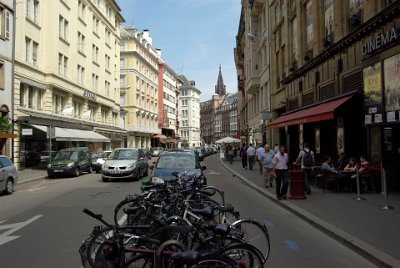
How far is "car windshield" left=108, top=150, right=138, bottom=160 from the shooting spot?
22444 millimetres

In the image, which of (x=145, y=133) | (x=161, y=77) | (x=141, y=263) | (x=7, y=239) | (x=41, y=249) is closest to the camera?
(x=141, y=263)

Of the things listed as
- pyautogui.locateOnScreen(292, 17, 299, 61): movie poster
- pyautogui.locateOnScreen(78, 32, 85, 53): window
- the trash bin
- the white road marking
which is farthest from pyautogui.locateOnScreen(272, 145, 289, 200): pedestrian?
pyautogui.locateOnScreen(78, 32, 85, 53): window

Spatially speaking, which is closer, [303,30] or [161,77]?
[303,30]

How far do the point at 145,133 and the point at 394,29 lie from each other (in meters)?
68.9

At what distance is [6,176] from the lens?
15609mm

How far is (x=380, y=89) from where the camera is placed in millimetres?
13875

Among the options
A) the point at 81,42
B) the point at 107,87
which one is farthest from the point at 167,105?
the point at 81,42

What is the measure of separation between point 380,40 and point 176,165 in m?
7.66

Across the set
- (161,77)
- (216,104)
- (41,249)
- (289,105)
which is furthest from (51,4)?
(216,104)

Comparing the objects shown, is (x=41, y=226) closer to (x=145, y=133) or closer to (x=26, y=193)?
(x=26, y=193)

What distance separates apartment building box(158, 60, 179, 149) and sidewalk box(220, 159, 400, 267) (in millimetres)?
76134

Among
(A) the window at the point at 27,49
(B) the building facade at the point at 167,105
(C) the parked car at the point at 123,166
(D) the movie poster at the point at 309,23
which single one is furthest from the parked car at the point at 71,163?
(B) the building facade at the point at 167,105

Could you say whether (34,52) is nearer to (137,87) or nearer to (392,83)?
(392,83)

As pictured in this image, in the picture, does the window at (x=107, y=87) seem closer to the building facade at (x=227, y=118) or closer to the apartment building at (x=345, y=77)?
the apartment building at (x=345, y=77)
